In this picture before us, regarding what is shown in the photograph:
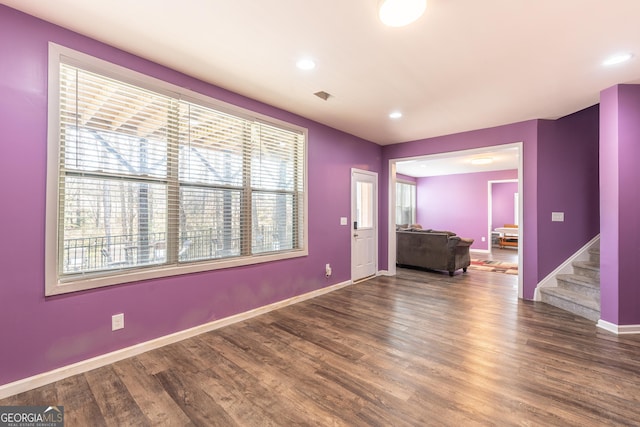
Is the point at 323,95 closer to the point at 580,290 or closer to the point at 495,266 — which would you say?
the point at 580,290

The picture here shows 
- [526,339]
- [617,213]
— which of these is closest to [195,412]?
[526,339]

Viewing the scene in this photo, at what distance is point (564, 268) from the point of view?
4.00 m

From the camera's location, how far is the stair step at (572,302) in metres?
3.17

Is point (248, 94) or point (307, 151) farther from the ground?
point (248, 94)

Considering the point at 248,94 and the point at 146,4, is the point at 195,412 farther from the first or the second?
the point at 248,94

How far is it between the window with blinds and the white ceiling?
0.42m

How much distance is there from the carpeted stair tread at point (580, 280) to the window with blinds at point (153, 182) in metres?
3.99

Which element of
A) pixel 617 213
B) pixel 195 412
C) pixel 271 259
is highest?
pixel 617 213

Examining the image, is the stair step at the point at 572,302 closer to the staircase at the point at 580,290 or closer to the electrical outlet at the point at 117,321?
the staircase at the point at 580,290

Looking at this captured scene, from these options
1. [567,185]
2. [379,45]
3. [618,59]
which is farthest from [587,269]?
[379,45]

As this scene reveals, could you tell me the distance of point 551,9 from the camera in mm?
1803

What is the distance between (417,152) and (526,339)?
3.40 metres

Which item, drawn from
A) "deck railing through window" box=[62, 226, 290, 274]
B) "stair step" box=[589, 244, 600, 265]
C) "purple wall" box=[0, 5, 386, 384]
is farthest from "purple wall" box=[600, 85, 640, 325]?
"purple wall" box=[0, 5, 386, 384]

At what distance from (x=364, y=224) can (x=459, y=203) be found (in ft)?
18.2
